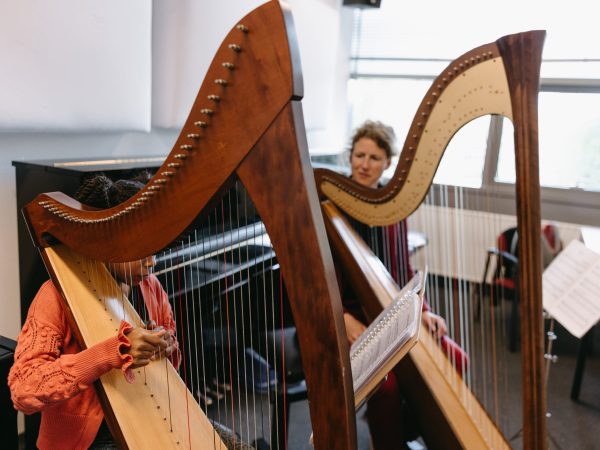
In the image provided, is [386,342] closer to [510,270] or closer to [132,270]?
[132,270]

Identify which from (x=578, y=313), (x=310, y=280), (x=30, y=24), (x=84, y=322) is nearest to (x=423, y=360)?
(x=578, y=313)

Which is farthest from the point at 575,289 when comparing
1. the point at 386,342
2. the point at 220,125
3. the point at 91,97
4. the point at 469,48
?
the point at 469,48

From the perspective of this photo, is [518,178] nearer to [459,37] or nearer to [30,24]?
[30,24]

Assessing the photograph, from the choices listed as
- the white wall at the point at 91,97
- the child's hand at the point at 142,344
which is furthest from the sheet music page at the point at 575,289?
the white wall at the point at 91,97

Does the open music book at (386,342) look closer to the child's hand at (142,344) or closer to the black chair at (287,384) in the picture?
the child's hand at (142,344)

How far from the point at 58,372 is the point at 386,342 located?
0.64 meters

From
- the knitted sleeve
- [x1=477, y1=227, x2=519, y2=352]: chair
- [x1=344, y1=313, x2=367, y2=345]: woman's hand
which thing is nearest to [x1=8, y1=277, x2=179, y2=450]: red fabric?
the knitted sleeve

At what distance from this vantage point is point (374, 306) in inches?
78.4

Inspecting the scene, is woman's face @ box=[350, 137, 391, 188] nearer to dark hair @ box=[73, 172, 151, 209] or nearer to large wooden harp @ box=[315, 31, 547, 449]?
large wooden harp @ box=[315, 31, 547, 449]

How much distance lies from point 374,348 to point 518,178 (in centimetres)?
43

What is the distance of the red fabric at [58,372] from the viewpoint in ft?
3.68

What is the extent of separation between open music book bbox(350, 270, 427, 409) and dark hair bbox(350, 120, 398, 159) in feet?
3.65

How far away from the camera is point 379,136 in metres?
2.38

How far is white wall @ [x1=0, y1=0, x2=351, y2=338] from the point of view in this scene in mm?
1790
